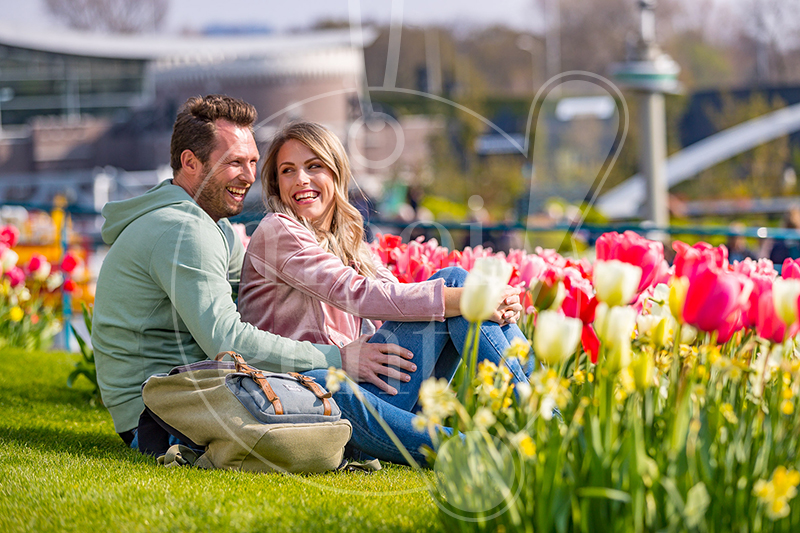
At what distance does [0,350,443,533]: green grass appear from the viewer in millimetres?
1701

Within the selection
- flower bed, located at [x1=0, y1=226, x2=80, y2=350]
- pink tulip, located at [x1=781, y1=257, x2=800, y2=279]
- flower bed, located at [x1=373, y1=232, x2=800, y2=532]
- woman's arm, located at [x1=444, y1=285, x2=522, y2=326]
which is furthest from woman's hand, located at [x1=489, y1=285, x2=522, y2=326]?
flower bed, located at [x1=0, y1=226, x2=80, y2=350]

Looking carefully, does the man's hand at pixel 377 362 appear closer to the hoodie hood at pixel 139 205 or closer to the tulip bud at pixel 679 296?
the hoodie hood at pixel 139 205

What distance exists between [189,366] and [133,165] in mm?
42346

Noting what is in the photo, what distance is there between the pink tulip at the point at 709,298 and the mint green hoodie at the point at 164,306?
1065 mm

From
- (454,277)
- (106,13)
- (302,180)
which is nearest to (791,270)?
(454,277)

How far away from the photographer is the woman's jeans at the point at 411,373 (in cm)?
213

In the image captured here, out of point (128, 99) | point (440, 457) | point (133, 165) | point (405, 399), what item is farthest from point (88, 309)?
point (128, 99)

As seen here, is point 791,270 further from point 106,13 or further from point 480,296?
point 106,13

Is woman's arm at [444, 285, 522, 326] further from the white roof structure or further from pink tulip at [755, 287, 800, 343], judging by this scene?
the white roof structure

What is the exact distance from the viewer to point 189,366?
6.95ft

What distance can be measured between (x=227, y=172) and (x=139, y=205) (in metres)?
0.26

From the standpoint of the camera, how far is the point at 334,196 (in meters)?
2.45

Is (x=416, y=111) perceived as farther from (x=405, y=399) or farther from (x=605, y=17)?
(x=405, y=399)

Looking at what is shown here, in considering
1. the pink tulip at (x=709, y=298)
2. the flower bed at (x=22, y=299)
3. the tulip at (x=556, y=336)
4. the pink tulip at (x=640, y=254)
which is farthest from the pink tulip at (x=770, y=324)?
the flower bed at (x=22, y=299)
